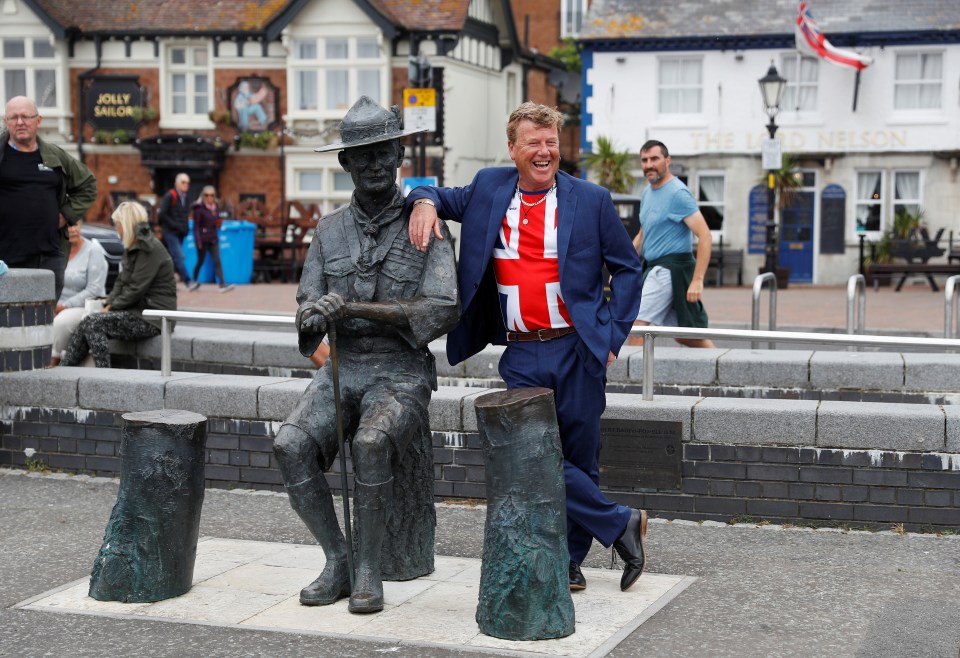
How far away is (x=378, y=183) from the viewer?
5.79m

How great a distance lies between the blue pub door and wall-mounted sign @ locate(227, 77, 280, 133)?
12.2 meters

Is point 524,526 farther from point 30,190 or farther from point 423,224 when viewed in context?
point 30,190

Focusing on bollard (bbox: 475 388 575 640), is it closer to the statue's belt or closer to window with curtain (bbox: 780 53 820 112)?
the statue's belt

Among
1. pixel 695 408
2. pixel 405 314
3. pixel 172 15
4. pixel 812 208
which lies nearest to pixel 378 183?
pixel 405 314

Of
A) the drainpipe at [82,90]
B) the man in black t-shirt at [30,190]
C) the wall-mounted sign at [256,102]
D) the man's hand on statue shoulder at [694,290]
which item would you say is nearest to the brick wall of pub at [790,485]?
the man's hand on statue shoulder at [694,290]

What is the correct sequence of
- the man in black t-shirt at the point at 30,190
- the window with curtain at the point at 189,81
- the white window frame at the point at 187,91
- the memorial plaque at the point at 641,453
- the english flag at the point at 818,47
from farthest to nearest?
1. the window with curtain at the point at 189,81
2. the white window frame at the point at 187,91
3. the english flag at the point at 818,47
4. the man in black t-shirt at the point at 30,190
5. the memorial plaque at the point at 641,453

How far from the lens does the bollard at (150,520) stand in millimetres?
5812

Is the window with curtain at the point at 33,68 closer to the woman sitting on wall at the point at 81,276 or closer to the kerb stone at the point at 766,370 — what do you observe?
the woman sitting on wall at the point at 81,276

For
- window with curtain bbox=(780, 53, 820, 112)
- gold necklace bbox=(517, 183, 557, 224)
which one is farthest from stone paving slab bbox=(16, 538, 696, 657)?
window with curtain bbox=(780, 53, 820, 112)

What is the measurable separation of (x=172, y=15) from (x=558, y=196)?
31185 millimetres

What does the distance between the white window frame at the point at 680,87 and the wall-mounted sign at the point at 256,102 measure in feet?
30.1

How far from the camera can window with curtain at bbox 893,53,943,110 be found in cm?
3019

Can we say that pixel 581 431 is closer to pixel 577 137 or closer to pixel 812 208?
pixel 812 208

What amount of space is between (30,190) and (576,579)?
5.25m
